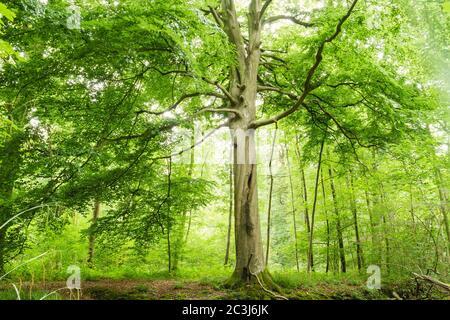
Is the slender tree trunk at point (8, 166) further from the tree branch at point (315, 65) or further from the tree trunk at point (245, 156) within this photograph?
the tree branch at point (315, 65)

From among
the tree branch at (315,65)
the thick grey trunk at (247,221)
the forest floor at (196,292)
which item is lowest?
the forest floor at (196,292)

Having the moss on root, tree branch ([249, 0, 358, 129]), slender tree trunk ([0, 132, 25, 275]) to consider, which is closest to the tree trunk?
the moss on root

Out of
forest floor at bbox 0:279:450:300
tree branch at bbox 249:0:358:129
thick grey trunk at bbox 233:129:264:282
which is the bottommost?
forest floor at bbox 0:279:450:300

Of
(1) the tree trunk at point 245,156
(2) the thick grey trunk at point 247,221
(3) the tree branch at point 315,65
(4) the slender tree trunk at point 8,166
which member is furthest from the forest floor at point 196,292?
(3) the tree branch at point 315,65

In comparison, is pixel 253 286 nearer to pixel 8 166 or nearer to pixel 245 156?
pixel 245 156

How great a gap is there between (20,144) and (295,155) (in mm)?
12137

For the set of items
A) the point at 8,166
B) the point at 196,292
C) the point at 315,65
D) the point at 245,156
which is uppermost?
the point at 315,65

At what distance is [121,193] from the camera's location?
7.45 m

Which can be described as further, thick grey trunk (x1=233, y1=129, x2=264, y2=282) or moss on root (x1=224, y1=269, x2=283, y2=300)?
thick grey trunk (x1=233, y1=129, x2=264, y2=282)

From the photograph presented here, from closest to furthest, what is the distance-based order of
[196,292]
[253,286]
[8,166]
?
[8,166] → [253,286] → [196,292]

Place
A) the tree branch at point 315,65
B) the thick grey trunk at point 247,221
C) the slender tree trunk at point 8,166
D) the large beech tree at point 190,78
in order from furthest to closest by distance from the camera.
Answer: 1. the thick grey trunk at point 247,221
2. the slender tree trunk at point 8,166
3. the tree branch at point 315,65
4. the large beech tree at point 190,78

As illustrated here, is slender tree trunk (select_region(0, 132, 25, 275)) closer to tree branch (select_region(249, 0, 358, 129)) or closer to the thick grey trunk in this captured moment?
the thick grey trunk

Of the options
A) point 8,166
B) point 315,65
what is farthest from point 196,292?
point 315,65
